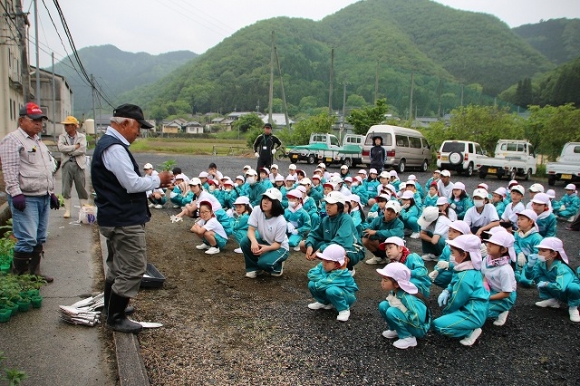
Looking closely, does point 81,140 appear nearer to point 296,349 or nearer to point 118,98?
point 296,349

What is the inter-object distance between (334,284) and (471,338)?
1.39m

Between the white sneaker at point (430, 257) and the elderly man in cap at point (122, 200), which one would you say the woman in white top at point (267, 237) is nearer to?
the elderly man in cap at point (122, 200)

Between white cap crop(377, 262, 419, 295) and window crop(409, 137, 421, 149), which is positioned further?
window crop(409, 137, 421, 149)

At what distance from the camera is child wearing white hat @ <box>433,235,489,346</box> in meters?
4.00

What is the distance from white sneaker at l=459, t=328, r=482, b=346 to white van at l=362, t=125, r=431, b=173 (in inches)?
655

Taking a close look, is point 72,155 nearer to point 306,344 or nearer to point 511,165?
point 306,344

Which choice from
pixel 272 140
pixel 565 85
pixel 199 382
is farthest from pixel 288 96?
pixel 199 382

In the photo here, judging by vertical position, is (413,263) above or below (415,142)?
below

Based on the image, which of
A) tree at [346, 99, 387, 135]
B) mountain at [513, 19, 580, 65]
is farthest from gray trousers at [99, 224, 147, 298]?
mountain at [513, 19, 580, 65]

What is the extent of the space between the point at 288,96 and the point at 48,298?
69827 mm

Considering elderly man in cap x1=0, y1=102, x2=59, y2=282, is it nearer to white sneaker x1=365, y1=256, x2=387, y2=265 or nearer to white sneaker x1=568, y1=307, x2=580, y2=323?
white sneaker x1=365, y1=256, x2=387, y2=265

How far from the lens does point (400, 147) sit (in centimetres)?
2164

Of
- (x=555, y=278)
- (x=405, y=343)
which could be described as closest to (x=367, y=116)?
(x=555, y=278)

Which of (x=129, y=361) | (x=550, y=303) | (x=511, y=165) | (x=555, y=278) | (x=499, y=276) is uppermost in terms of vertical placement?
(x=511, y=165)
